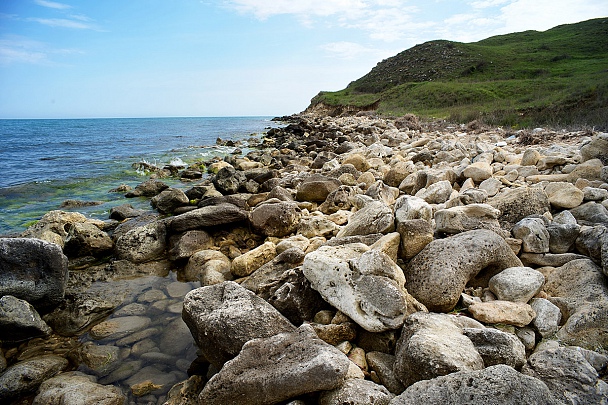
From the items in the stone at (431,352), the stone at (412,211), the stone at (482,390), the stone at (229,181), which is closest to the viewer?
the stone at (482,390)

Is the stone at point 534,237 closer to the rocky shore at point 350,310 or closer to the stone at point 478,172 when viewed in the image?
the rocky shore at point 350,310

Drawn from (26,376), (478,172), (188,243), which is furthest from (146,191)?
(478,172)

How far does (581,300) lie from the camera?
2.92m

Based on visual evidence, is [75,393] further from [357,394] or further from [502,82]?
[502,82]

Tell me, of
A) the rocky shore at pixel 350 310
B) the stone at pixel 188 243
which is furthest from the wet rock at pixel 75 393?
the stone at pixel 188 243

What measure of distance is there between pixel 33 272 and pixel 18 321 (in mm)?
768

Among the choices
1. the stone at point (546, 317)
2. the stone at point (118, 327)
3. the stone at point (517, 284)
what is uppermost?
the stone at point (517, 284)

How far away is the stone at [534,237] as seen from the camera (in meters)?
3.70

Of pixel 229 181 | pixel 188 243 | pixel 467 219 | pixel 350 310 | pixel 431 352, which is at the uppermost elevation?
pixel 467 219

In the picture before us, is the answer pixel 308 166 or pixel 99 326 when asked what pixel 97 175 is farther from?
pixel 99 326

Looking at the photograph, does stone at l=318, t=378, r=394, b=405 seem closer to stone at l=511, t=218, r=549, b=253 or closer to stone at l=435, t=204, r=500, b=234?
stone at l=435, t=204, r=500, b=234

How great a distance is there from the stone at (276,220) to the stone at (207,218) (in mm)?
369

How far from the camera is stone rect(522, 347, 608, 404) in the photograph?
1.92 meters

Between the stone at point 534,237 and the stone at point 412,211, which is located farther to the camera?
the stone at point 412,211
